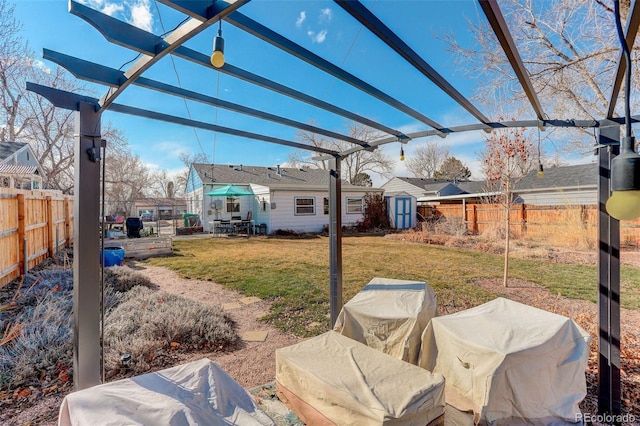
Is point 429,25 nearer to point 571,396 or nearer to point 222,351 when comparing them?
point 571,396

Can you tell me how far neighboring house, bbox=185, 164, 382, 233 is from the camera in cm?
1460

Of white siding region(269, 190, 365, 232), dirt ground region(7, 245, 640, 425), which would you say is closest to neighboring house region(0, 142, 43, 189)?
dirt ground region(7, 245, 640, 425)

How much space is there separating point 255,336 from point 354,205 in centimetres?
1287

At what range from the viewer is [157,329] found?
3639 mm

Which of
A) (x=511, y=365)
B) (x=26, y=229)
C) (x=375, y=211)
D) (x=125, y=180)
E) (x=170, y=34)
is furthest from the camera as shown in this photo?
(x=125, y=180)

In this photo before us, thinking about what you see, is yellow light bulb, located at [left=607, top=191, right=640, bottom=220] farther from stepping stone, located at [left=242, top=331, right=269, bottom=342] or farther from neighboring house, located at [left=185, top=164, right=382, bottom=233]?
neighboring house, located at [left=185, top=164, right=382, bottom=233]

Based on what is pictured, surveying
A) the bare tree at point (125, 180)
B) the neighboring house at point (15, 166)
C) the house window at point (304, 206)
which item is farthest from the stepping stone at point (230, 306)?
the bare tree at point (125, 180)

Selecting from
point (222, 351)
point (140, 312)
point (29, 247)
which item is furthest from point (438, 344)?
point (29, 247)

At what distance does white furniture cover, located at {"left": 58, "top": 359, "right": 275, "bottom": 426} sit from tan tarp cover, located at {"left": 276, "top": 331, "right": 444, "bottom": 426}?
495 millimetres

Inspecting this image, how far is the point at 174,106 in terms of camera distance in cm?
291

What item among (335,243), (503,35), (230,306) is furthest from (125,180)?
(503,35)

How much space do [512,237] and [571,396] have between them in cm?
1119

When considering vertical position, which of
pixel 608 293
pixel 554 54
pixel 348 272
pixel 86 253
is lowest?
pixel 348 272

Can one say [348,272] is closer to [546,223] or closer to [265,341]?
[265,341]
